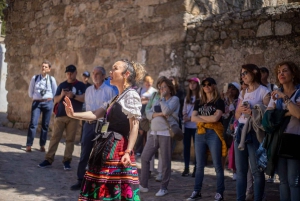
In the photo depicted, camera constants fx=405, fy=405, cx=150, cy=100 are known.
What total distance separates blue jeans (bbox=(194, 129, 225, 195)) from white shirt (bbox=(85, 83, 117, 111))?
1.31m

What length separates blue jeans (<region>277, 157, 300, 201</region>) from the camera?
151 inches

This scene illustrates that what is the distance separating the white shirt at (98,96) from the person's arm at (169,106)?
70 centimetres

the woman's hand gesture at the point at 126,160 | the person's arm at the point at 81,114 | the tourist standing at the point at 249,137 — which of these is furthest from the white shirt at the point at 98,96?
the woman's hand gesture at the point at 126,160

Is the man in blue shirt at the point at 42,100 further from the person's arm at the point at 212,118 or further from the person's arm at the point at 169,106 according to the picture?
the person's arm at the point at 212,118

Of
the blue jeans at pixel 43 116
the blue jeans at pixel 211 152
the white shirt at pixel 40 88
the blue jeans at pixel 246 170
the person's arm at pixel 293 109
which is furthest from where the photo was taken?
the white shirt at pixel 40 88

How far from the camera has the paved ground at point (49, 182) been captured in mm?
4949

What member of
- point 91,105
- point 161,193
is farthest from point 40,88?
point 161,193

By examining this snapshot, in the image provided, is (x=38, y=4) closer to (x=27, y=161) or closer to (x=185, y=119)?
(x=27, y=161)

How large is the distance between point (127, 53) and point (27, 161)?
3.06 metres

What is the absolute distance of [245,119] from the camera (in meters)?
4.49

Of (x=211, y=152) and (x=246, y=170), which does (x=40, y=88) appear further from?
(x=246, y=170)

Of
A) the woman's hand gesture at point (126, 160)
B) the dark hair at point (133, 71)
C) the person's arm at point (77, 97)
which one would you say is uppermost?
the dark hair at point (133, 71)

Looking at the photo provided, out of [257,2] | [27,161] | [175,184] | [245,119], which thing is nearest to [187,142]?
[175,184]

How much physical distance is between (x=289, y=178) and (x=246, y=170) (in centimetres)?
66
